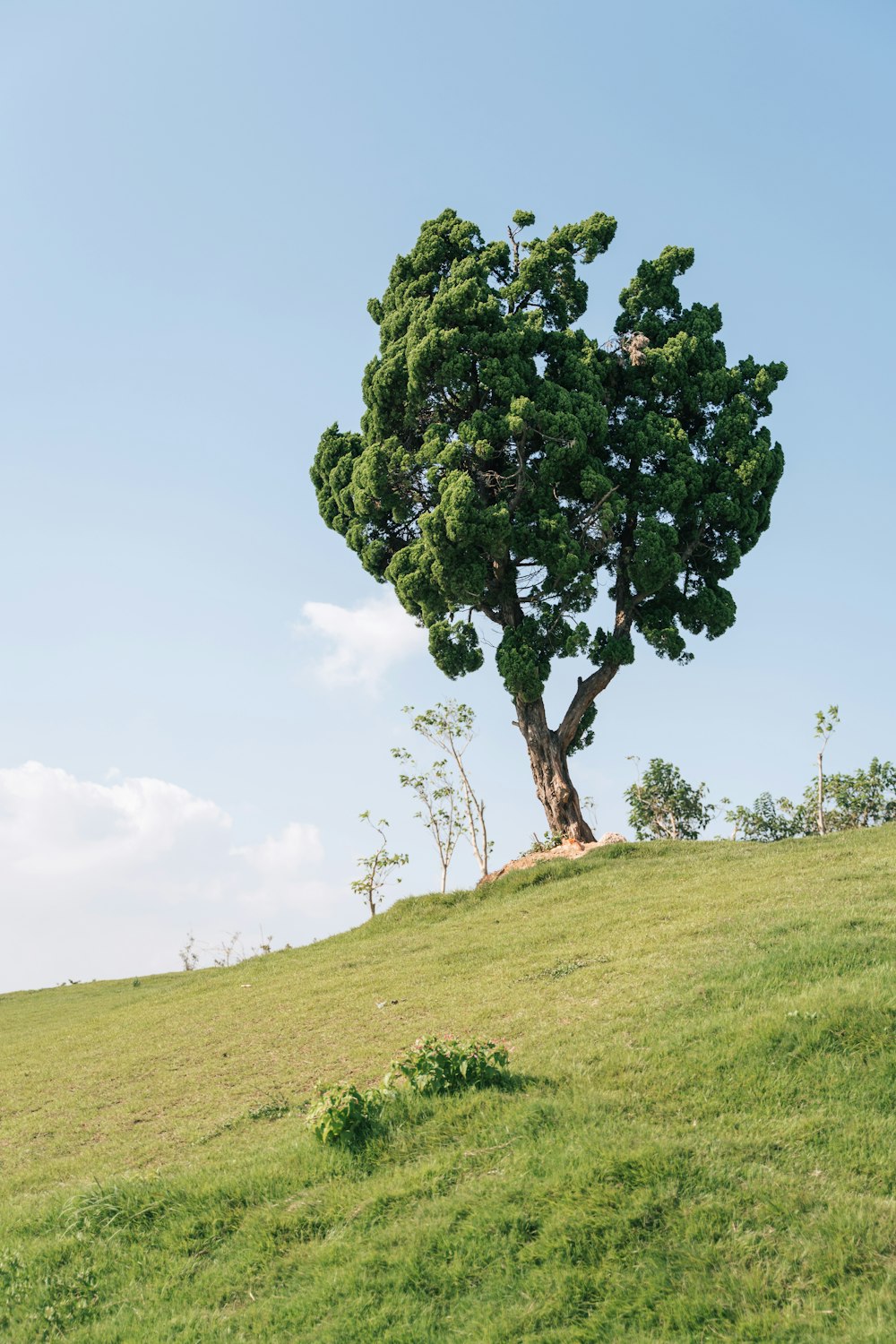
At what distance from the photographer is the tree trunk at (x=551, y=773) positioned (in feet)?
78.9

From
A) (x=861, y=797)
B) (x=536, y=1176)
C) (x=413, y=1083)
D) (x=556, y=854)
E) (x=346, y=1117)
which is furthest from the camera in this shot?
(x=861, y=797)

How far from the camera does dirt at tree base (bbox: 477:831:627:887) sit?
2180 centimetres

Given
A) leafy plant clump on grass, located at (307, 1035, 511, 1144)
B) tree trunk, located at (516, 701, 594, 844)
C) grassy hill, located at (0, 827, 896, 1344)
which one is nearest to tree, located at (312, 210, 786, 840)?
tree trunk, located at (516, 701, 594, 844)

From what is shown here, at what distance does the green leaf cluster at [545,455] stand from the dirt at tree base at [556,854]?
3709mm

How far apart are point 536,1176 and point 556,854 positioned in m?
16.2

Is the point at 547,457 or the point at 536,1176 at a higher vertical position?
the point at 547,457

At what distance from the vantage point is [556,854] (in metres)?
22.4

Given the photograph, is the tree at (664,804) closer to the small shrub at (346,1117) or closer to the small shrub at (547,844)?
the small shrub at (547,844)

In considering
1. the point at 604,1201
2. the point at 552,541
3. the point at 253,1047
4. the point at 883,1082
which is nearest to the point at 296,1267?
the point at 604,1201

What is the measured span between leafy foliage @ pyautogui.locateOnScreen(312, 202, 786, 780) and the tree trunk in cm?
44

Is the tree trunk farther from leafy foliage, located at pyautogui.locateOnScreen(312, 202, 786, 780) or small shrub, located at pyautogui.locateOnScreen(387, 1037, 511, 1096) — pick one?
small shrub, located at pyautogui.locateOnScreen(387, 1037, 511, 1096)

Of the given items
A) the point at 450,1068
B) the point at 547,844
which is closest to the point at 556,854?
the point at 547,844

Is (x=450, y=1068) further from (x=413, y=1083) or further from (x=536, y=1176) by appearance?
(x=536, y=1176)

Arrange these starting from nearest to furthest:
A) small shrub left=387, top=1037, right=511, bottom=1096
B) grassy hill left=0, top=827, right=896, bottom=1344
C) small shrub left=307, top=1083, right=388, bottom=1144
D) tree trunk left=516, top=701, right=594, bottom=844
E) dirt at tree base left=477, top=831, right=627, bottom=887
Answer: grassy hill left=0, top=827, right=896, bottom=1344 < small shrub left=307, top=1083, right=388, bottom=1144 < small shrub left=387, top=1037, right=511, bottom=1096 < dirt at tree base left=477, top=831, right=627, bottom=887 < tree trunk left=516, top=701, right=594, bottom=844
